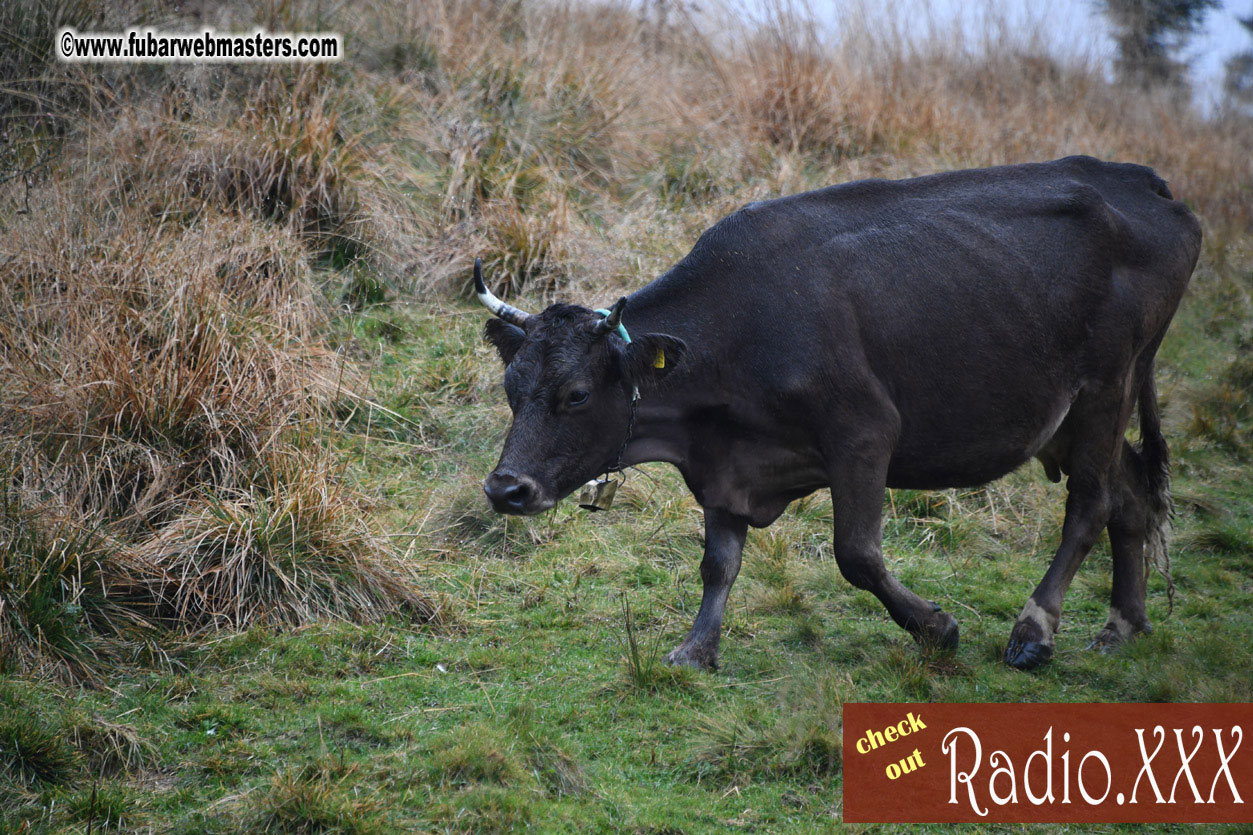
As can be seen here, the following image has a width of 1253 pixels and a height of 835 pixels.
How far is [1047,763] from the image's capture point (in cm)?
442

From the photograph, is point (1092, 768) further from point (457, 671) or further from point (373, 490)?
point (373, 490)

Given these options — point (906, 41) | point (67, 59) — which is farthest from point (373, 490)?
point (906, 41)

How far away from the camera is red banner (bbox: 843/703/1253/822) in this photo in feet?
13.6

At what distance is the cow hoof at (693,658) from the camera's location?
5.43 m

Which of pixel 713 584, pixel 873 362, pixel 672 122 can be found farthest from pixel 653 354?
pixel 672 122

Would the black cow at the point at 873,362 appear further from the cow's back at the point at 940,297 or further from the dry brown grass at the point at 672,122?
the dry brown grass at the point at 672,122

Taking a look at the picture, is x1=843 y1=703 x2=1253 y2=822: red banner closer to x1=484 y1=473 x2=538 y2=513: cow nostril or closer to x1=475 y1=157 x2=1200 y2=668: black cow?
x1=475 y1=157 x2=1200 y2=668: black cow

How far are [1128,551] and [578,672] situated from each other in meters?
3.15

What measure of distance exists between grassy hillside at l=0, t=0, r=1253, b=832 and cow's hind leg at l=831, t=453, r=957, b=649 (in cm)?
21

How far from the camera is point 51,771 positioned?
4.11 m

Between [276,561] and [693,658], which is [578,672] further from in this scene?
[276,561]

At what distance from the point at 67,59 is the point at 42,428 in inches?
201

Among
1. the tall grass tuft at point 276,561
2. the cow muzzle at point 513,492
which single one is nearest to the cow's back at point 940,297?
the cow muzzle at point 513,492

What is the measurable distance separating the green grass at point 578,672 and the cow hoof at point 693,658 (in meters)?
0.11
